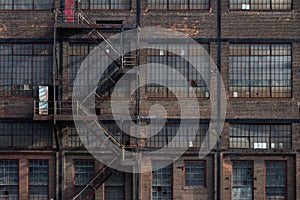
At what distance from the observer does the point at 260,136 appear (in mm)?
22875

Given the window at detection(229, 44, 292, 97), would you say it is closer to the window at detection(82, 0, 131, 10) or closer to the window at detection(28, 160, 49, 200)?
the window at detection(82, 0, 131, 10)

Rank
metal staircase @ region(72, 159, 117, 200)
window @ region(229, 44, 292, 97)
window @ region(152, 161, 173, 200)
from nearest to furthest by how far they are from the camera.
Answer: metal staircase @ region(72, 159, 117, 200) < window @ region(152, 161, 173, 200) < window @ region(229, 44, 292, 97)

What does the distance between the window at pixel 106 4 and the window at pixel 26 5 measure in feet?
6.94

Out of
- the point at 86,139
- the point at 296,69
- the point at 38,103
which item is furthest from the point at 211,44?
the point at 38,103

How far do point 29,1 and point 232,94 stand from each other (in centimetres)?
1315

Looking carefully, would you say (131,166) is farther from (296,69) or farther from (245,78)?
(296,69)

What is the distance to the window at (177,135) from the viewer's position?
22.8 meters

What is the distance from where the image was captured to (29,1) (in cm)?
2317

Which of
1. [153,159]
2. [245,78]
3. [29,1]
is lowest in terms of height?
[153,159]

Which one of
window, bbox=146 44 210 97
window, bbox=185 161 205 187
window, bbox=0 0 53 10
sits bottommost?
window, bbox=185 161 205 187

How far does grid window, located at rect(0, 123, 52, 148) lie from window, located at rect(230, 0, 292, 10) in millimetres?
13222

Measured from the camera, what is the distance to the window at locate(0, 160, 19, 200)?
22766 millimetres

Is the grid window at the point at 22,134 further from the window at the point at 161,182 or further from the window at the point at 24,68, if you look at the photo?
the window at the point at 161,182

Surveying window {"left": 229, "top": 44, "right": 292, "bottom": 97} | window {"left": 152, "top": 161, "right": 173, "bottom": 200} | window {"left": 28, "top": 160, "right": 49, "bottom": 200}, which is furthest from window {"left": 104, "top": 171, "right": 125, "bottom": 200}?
window {"left": 229, "top": 44, "right": 292, "bottom": 97}
